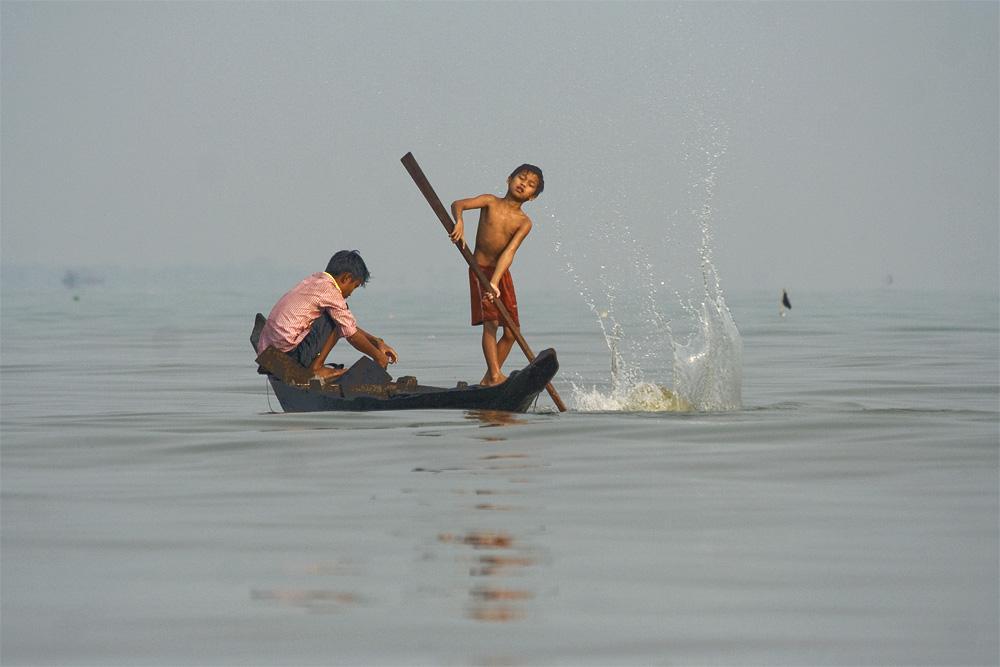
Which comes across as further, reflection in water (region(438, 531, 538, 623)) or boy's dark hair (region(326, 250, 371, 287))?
boy's dark hair (region(326, 250, 371, 287))

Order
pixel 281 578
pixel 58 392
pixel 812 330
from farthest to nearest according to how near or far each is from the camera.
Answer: pixel 812 330
pixel 58 392
pixel 281 578

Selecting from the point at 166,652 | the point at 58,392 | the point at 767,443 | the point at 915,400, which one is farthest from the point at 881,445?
the point at 58,392

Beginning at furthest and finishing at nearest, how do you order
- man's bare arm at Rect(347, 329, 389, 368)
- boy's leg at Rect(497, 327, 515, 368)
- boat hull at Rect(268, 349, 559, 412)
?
boy's leg at Rect(497, 327, 515, 368)
man's bare arm at Rect(347, 329, 389, 368)
boat hull at Rect(268, 349, 559, 412)

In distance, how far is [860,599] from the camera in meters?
6.03

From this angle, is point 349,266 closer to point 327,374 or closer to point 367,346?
point 367,346

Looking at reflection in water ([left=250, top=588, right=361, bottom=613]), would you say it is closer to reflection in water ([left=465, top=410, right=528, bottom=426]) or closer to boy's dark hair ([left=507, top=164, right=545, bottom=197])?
reflection in water ([left=465, top=410, right=528, bottom=426])

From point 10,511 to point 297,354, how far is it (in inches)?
196

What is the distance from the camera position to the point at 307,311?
12820mm

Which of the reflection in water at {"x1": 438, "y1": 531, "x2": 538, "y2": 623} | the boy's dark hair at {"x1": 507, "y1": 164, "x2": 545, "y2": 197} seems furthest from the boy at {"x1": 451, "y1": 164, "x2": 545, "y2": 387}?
the reflection in water at {"x1": 438, "y1": 531, "x2": 538, "y2": 623}

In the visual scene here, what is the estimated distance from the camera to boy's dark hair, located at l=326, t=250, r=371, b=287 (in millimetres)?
12805

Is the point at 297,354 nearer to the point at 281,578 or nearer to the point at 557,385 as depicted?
the point at 557,385

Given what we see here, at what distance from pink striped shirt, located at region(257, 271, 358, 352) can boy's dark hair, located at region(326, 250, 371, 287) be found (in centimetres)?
8

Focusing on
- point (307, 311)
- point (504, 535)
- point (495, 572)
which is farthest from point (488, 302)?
point (495, 572)

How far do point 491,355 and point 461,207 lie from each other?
126 centimetres
